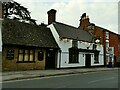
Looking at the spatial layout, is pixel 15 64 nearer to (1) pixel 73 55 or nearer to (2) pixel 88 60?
(1) pixel 73 55

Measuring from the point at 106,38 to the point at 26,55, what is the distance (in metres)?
21.9

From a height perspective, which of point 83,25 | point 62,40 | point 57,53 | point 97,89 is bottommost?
point 97,89

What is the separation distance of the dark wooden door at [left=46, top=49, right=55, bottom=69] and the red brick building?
14.6m

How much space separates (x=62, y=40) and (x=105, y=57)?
13.8m

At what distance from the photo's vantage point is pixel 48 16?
3428cm

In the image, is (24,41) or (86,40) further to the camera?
(86,40)

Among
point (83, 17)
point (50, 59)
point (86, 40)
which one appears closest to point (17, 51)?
point (50, 59)

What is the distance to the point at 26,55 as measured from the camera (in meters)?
25.5

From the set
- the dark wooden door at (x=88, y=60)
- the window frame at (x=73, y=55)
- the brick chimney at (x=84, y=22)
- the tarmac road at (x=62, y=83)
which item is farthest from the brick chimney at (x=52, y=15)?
the tarmac road at (x=62, y=83)

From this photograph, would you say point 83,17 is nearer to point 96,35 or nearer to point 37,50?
point 96,35

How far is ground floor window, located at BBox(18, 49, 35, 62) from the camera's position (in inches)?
981

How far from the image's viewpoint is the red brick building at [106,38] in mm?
41688

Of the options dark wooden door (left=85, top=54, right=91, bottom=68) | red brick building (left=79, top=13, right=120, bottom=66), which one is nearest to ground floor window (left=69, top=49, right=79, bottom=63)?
dark wooden door (left=85, top=54, right=91, bottom=68)

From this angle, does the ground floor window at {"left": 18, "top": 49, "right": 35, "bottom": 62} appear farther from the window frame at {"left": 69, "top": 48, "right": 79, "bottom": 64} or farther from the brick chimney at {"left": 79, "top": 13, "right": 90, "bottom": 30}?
the brick chimney at {"left": 79, "top": 13, "right": 90, "bottom": 30}
